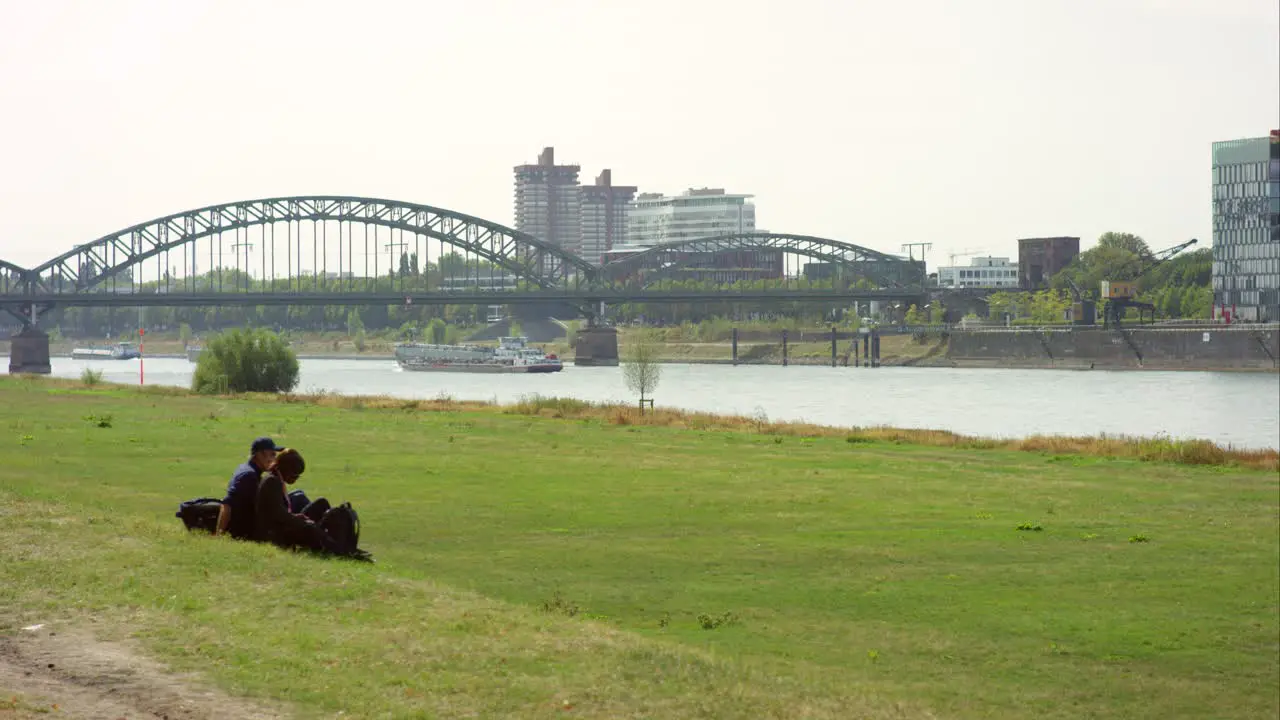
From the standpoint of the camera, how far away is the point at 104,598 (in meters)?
13.3

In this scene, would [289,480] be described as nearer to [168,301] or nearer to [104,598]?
[104,598]

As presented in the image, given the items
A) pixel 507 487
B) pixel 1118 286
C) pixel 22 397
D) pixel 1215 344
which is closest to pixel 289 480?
pixel 507 487

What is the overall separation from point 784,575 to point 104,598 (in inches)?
301

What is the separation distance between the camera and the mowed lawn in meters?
11.8

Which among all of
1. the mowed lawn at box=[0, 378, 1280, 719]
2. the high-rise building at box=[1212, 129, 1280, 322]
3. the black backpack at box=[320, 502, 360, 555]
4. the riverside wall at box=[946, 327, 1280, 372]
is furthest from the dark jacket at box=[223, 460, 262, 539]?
the high-rise building at box=[1212, 129, 1280, 322]

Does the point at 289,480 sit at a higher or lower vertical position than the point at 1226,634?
higher

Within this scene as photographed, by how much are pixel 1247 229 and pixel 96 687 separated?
615 ft

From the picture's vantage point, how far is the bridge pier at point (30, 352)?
154500 millimetres

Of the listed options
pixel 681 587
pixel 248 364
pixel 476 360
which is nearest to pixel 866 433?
pixel 681 587

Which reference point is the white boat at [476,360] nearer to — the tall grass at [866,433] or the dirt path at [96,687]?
the tall grass at [866,433]

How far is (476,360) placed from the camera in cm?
15362

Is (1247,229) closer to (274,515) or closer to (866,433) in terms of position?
(866,433)

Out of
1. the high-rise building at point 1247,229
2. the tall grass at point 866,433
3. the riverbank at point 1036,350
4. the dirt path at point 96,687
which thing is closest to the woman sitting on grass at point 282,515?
the dirt path at point 96,687

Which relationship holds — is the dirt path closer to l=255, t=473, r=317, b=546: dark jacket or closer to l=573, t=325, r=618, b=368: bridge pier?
l=255, t=473, r=317, b=546: dark jacket
